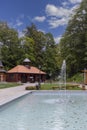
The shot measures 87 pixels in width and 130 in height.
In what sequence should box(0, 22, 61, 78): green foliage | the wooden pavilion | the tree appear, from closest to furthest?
the wooden pavilion
the tree
box(0, 22, 61, 78): green foliage

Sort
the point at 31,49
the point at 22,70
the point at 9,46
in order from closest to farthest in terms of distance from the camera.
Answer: the point at 22,70
the point at 9,46
the point at 31,49

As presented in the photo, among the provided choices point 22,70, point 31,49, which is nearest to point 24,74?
point 22,70

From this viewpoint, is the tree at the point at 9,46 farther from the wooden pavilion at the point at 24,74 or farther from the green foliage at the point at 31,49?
the wooden pavilion at the point at 24,74

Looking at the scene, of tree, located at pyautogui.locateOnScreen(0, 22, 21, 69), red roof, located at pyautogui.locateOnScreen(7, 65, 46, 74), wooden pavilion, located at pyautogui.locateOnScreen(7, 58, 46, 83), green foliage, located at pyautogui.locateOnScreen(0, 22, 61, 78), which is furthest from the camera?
green foliage, located at pyautogui.locateOnScreen(0, 22, 61, 78)

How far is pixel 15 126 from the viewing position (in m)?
8.70

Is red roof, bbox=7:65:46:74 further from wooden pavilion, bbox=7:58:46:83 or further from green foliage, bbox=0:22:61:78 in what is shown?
green foliage, bbox=0:22:61:78

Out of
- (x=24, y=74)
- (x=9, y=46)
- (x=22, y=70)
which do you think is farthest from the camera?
(x=9, y=46)

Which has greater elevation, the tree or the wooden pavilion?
the tree

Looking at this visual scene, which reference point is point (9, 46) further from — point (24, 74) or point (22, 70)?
point (24, 74)

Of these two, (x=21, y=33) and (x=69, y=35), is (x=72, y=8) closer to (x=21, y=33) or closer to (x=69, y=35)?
(x=69, y=35)

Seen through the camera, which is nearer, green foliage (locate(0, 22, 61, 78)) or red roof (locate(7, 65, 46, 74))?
red roof (locate(7, 65, 46, 74))

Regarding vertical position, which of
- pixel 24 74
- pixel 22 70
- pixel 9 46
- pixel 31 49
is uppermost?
pixel 9 46

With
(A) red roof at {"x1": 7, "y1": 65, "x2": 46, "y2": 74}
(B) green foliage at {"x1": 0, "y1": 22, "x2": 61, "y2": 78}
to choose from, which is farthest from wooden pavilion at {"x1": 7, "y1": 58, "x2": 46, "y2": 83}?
(B) green foliage at {"x1": 0, "y1": 22, "x2": 61, "y2": 78}

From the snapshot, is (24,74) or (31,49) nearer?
(24,74)
